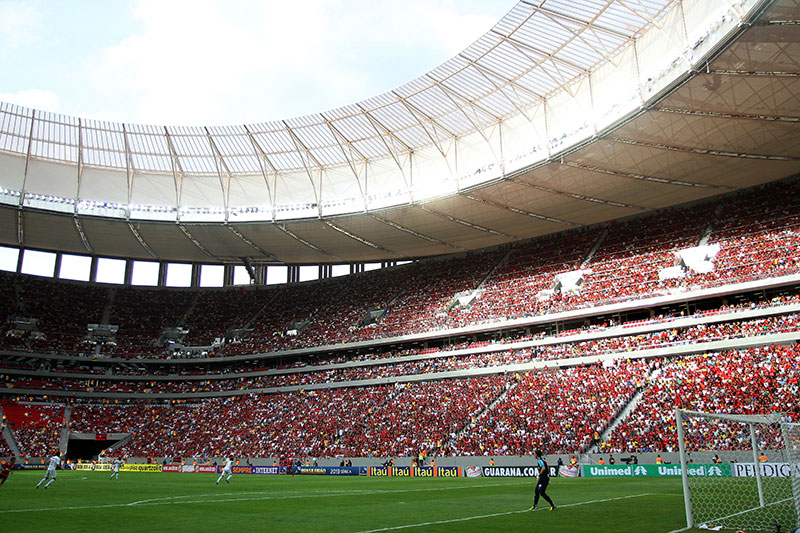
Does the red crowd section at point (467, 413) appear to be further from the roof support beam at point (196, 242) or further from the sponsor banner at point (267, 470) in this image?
the roof support beam at point (196, 242)

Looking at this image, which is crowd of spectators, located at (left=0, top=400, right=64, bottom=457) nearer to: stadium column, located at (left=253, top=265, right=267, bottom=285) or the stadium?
the stadium

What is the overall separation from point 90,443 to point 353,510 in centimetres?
5011

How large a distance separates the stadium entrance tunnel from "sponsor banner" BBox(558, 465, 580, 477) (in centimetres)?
4134

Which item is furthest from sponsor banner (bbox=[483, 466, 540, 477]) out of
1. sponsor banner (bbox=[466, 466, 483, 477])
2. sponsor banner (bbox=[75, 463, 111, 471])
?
sponsor banner (bbox=[75, 463, 111, 471])

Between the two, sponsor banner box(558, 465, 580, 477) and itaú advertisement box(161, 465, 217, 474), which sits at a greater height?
sponsor banner box(558, 465, 580, 477)

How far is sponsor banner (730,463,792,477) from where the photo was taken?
21947mm

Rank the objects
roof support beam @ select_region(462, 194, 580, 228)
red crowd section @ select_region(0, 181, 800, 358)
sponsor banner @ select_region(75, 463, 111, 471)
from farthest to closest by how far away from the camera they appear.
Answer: sponsor banner @ select_region(75, 463, 111, 471) < roof support beam @ select_region(462, 194, 580, 228) < red crowd section @ select_region(0, 181, 800, 358)

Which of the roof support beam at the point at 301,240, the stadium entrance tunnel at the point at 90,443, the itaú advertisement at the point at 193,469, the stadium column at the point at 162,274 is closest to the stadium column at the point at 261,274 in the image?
the stadium column at the point at 162,274

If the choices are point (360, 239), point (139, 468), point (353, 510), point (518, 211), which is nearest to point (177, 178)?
point (360, 239)

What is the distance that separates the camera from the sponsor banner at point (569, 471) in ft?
102

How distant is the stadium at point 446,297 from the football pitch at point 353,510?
0.20 metres

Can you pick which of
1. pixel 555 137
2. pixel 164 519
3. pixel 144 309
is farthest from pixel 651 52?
pixel 144 309

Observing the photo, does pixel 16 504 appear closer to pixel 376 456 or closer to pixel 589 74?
pixel 376 456

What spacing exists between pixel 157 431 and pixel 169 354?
423 inches
